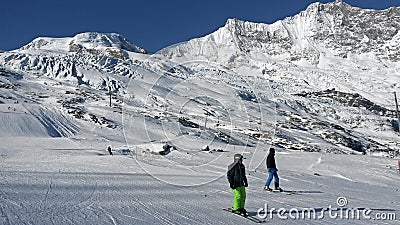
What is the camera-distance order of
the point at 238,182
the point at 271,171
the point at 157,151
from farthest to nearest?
the point at 157,151, the point at 271,171, the point at 238,182

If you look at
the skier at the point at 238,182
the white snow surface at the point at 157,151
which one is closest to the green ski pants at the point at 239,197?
the skier at the point at 238,182

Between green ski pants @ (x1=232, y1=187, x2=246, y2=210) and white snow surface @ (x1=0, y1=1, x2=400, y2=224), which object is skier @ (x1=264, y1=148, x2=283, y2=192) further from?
green ski pants @ (x1=232, y1=187, x2=246, y2=210)

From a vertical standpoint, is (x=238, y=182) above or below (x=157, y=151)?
above

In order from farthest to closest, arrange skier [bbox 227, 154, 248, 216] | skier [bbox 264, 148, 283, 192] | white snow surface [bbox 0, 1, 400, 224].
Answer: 1. skier [bbox 264, 148, 283, 192]
2. white snow surface [bbox 0, 1, 400, 224]
3. skier [bbox 227, 154, 248, 216]

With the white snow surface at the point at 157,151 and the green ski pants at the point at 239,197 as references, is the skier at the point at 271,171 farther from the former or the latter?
the green ski pants at the point at 239,197

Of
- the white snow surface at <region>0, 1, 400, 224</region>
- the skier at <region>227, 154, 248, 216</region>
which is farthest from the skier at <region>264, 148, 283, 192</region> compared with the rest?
the skier at <region>227, 154, 248, 216</region>

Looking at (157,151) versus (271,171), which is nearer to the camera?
(271,171)

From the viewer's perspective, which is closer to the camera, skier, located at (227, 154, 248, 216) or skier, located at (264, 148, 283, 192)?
skier, located at (227, 154, 248, 216)

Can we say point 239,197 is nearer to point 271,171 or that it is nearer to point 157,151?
point 271,171

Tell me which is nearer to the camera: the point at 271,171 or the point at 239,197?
the point at 239,197

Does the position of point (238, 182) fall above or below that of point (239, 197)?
above

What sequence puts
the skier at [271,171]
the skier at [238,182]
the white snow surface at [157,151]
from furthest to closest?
the skier at [271,171], the white snow surface at [157,151], the skier at [238,182]

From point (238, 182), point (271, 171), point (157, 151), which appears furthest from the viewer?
point (157, 151)

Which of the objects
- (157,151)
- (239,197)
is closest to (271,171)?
(239,197)
